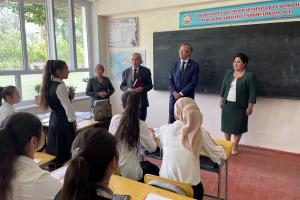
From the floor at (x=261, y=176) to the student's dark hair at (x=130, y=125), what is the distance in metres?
1.28

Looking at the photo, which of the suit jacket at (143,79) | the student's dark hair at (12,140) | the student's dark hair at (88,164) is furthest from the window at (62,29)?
the student's dark hair at (88,164)

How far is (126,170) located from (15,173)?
932 millimetres

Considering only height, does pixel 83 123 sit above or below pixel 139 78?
below

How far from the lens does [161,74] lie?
15.6ft

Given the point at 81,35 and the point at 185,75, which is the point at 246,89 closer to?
the point at 185,75

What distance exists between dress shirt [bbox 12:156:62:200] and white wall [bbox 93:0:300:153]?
355 cm

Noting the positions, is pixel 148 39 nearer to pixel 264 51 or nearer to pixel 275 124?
pixel 264 51

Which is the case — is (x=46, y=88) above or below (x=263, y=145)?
above

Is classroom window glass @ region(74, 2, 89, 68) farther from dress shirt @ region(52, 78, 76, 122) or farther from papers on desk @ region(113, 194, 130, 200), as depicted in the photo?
papers on desk @ region(113, 194, 130, 200)

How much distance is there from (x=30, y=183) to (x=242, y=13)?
3769 millimetres

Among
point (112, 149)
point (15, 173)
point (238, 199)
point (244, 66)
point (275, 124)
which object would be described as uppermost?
point (244, 66)

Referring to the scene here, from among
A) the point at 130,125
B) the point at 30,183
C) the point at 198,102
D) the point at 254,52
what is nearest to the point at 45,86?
the point at 130,125

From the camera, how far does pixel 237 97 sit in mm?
3697

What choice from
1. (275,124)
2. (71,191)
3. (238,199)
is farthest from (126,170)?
(275,124)
